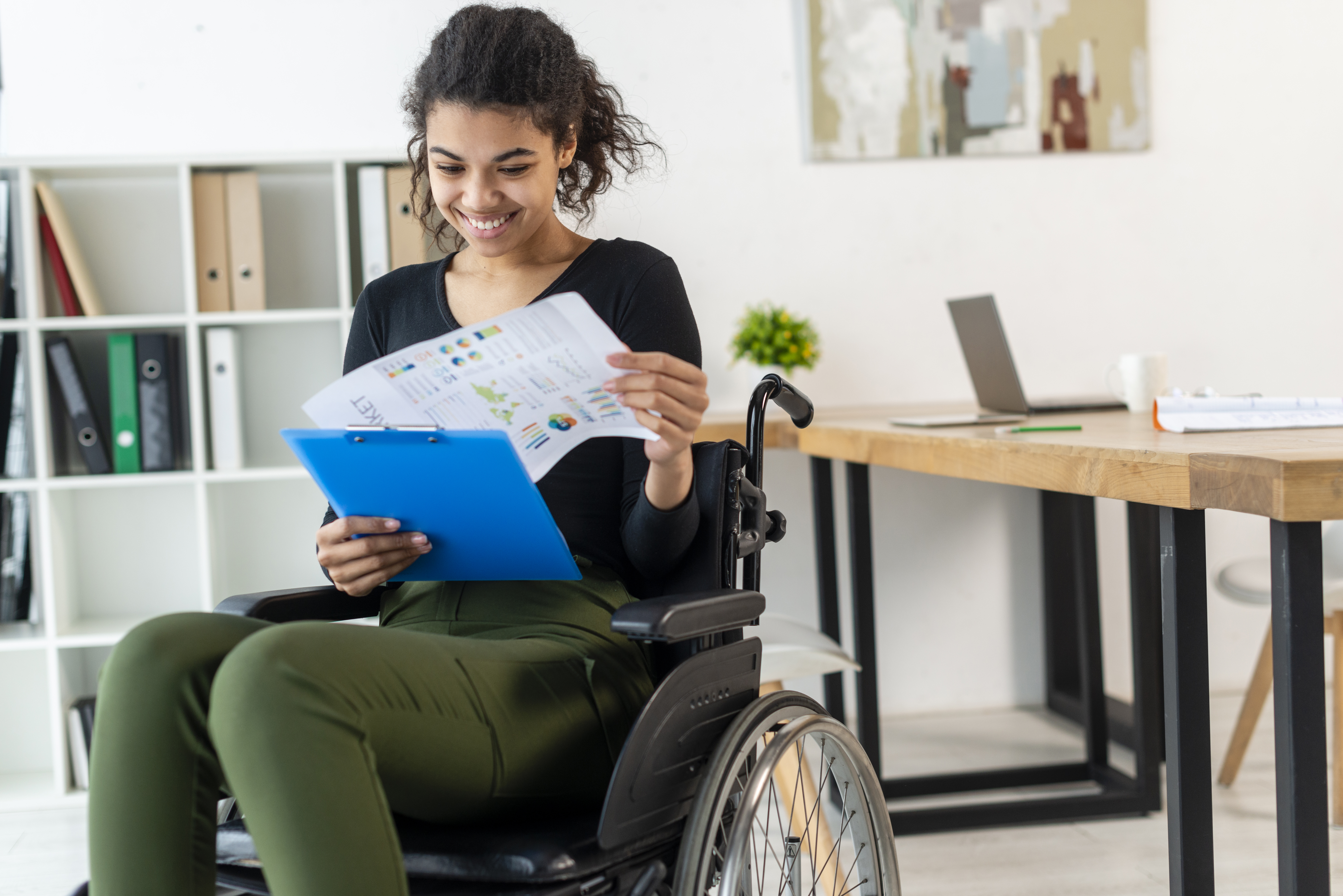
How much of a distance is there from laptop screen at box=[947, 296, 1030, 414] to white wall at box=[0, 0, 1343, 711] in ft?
2.07

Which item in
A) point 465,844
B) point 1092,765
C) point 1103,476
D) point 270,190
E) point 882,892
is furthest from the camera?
point 270,190

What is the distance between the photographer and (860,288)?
286 centimetres

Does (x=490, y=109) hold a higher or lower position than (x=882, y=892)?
higher

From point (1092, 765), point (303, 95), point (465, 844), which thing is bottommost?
point (1092, 765)

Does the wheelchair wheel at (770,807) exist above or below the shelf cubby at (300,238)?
below

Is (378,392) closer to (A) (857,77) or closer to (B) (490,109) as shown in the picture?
(B) (490,109)

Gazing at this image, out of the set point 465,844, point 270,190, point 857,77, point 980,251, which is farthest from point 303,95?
point 465,844

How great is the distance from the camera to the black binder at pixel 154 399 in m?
2.46

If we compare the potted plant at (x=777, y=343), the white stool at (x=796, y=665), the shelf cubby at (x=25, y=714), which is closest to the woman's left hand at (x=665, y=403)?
the white stool at (x=796, y=665)

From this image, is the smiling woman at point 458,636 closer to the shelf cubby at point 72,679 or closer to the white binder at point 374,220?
the white binder at point 374,220

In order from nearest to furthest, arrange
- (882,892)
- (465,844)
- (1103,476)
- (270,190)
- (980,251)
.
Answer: (465,844) < (1103,476) < (882,892) < (270,190) < (980,251)

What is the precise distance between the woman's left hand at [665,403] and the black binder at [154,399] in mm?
1751

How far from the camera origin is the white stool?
1.63 meters

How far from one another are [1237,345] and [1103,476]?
7.07 feet
